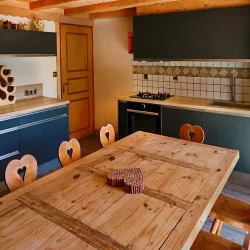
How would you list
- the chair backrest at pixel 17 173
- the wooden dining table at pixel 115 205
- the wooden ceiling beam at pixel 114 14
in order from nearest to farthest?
the wooden dining table at pixel 115 205, the chair backrest at pixel 17 173, the wooden ceiling beam at pixel 114 14

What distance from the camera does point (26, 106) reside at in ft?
11.8

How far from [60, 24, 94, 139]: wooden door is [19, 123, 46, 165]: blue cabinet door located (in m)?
1.32

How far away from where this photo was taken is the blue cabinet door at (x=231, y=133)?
3.45 metres

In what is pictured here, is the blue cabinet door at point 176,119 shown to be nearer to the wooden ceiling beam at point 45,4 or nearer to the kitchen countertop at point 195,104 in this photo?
the kitchen countertop at point 195,104

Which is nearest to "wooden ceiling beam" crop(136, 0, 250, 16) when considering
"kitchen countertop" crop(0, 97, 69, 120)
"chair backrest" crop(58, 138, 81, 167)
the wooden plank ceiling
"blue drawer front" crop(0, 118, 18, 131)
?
the wooden plank ceiling

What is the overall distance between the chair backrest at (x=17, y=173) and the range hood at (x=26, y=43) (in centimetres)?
192

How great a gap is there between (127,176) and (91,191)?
0.23 meters

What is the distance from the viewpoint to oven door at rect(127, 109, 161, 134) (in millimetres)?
4070

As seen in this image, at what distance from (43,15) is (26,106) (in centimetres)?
154

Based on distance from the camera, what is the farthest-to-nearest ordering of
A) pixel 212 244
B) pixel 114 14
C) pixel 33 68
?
pixel 114 14
pixel 33 68
pixel 212 244

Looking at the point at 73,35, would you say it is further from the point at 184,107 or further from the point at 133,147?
the point at 133,147

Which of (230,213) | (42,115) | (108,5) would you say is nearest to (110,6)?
(108,5)

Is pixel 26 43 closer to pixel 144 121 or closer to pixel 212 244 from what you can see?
pixel 144 121

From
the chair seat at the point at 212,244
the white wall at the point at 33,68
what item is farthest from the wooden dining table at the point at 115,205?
the white wall at the point at 33,68
